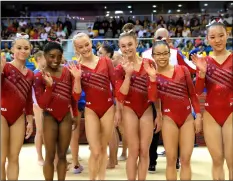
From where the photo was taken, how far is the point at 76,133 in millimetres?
4730

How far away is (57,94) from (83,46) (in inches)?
21.5

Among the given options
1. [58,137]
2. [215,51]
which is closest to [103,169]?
[58,137]

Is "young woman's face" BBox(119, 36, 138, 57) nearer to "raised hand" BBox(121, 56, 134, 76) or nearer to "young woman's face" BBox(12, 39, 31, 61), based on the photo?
"raised hand" BBox(121, 56, 134, 76)

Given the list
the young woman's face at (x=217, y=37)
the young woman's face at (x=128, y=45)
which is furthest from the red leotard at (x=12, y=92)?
the young woman's face at (x=217, y=37)

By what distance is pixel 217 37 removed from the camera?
11.0ft

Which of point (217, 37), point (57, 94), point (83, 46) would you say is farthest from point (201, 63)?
point (57, 94)

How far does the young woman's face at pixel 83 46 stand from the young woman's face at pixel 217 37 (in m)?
1.17

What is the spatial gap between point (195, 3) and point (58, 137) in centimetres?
1407

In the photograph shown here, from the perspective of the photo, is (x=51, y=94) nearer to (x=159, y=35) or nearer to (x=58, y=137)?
(x=58, y=137)

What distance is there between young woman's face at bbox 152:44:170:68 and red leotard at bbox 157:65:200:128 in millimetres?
125

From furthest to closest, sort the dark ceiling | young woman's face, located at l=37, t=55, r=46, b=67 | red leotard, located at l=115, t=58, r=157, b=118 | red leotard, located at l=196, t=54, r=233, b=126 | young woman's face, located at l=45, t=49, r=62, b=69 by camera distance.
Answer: the dark ceiling
young woman's face, located at l=37, t=55, r=46, b=67
red leotard, located at l=115, t=58, r=157, b=118
young woman's face, located at l=45, t=49, r=62, b=69
red leotard, located at l=196, t=54, r=233, b=126

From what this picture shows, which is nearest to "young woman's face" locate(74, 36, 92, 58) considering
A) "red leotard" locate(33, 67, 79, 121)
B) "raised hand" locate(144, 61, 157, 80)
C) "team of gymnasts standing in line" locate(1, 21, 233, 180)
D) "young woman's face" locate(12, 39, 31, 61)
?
"team of gymnasts standing in line" locate(1, 21, 233, 180)

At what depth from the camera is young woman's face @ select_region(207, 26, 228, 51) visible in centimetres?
335

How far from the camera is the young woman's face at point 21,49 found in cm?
359
